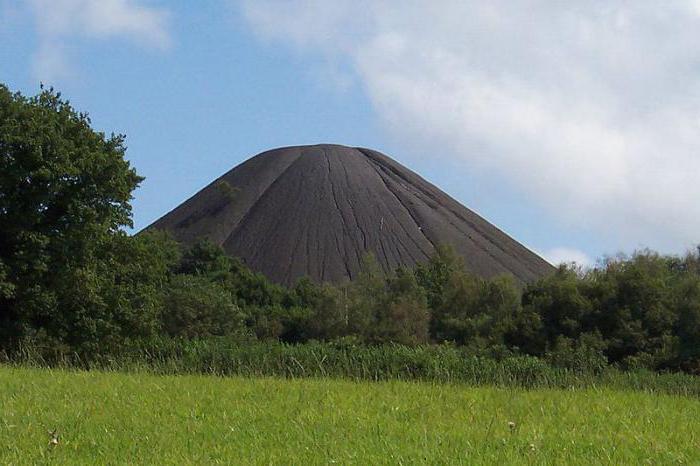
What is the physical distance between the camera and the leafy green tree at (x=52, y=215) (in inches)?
1210

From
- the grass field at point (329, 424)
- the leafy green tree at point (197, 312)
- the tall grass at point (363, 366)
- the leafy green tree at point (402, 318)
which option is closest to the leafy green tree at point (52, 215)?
the tall grass at point (363, 366)

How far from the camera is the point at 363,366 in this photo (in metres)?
18.5

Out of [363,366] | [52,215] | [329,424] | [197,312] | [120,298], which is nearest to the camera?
[329,424]

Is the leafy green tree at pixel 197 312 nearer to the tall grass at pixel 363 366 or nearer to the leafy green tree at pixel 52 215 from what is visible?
the leafy green tree at pixel 52 215

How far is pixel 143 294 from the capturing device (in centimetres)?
3544

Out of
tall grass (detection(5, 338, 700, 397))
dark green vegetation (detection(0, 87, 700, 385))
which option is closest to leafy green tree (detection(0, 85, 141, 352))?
dark green vegetation (detection(0, 87, 700, 385))

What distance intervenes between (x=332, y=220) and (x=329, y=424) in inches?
5402

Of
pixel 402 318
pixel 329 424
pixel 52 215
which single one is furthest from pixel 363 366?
pixel 402 318

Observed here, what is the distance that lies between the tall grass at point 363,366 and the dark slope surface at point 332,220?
4128 inches

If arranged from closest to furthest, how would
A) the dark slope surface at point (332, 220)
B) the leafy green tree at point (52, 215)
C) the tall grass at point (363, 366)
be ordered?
the tall grass at point (363, 366) < the leafy green tree at point (52, 215) < the dark slope surface at point (332, 220)

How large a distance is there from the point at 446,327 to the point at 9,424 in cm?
5468

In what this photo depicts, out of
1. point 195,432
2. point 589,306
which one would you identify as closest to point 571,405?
point 195,432

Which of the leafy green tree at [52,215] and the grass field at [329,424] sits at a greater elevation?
the leafy green tree at [52,215]

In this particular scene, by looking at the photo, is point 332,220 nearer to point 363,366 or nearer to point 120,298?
point 120,298
